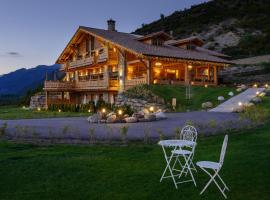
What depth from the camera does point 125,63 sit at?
32062 mm

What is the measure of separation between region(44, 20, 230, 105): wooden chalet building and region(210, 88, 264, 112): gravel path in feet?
18.8

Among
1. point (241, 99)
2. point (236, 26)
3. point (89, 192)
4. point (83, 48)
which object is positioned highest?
point (236, 26)

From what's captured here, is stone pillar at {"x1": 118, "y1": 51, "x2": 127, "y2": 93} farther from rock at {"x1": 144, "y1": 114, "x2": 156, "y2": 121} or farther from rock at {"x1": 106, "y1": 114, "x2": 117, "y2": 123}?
rock at {"x1": 106, "y1": 114, "x2": 117, "y2": 123}

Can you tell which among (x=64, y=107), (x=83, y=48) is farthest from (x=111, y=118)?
(x=83, y=48)

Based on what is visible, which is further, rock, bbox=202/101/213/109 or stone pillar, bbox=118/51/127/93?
stone pillar, bbox=118/51/127/93

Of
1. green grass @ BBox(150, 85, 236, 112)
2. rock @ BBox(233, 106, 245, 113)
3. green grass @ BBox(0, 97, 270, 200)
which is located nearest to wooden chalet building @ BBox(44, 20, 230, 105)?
green grass @ BBox(150, 85, 236, 112)

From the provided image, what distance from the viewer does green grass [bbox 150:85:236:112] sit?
24062 millimetres

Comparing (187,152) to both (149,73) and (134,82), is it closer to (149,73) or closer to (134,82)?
(149,73)

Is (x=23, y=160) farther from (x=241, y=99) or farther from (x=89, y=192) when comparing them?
(x=241, y=99)

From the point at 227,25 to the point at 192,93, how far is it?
49689 millimetres

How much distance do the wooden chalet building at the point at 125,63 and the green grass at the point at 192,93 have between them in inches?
84.8

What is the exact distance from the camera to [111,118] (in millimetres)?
17438

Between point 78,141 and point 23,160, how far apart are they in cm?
254

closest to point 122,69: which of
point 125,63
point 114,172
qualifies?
point 125,63
